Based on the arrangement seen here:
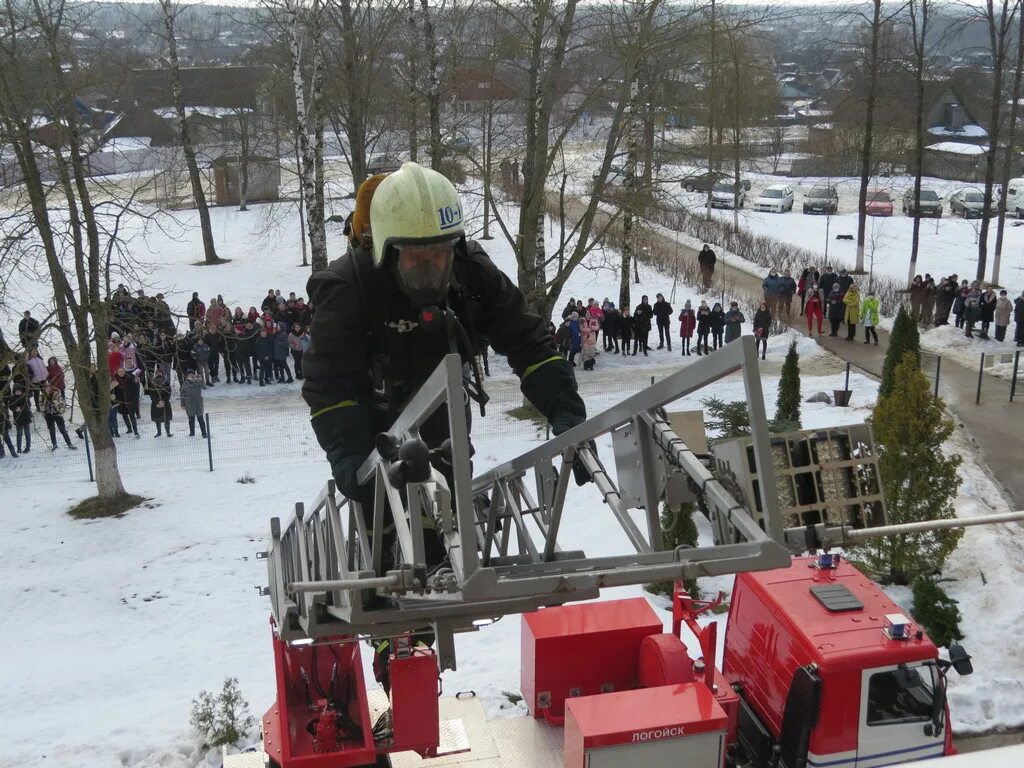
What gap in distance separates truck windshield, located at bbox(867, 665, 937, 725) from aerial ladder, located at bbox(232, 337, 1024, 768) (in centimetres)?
3

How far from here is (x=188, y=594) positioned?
12438 millimetres

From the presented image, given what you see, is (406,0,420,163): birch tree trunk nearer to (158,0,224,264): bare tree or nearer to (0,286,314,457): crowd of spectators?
(0,286,314,457): crowd of spectators

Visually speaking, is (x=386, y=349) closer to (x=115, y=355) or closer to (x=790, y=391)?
(x=790, y=391)

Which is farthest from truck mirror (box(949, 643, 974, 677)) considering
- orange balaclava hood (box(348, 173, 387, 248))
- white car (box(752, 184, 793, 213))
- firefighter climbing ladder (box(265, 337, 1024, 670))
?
white car (box(752, 184, 793, 213))

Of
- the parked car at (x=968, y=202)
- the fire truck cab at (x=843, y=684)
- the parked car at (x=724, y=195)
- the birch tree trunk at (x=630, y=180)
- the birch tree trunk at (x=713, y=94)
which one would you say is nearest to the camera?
the fire truck cab at (x=843, y=684)

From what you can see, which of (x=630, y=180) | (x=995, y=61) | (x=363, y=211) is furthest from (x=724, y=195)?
(x=363, y=211)

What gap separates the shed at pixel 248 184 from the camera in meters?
42.3

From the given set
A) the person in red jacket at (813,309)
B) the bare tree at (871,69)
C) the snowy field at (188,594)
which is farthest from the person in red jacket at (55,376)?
the bare tree at (871,69)

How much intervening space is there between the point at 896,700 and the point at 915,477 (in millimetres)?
4963

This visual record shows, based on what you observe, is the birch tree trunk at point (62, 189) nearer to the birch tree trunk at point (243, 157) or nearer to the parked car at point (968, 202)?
the birch tree trunk at point (243, 157)

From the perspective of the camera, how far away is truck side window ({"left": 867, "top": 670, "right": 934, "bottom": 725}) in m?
7.74

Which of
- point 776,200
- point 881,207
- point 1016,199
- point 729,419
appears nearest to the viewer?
point 729,419

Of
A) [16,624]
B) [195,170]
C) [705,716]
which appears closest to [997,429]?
[705,716]

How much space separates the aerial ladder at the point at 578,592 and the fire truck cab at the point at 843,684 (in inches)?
0.9
